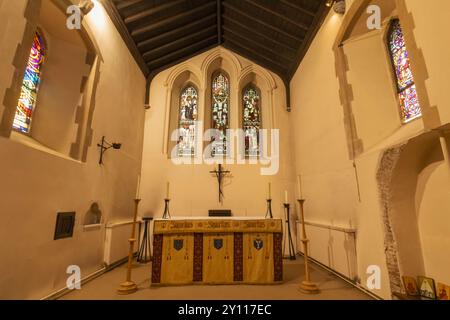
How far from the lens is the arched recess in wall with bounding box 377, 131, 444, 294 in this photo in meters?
2.29

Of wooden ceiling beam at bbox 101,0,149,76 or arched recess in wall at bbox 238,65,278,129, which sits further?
arched recess in wall at bbox 238,65,278,129

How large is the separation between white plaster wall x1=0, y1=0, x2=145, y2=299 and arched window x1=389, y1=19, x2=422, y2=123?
4370 millimetres

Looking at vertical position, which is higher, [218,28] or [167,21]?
[218,28]

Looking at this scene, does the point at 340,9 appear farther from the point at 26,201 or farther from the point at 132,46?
the point at 26,201

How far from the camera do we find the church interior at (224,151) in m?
2.19

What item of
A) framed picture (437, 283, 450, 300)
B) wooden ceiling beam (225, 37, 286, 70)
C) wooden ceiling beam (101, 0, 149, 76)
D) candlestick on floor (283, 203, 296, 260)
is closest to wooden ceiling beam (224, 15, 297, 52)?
wooden ceiling beam (225, 37, 286, 70)

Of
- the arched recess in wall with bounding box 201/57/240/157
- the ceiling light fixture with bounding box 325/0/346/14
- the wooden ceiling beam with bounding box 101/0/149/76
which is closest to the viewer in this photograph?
the ceiling light fixture with bounding box 325/0/346/14

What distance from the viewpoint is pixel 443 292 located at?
6.67 feet

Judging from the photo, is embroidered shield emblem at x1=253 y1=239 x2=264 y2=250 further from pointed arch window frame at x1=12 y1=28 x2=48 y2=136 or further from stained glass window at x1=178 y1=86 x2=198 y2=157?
pointed arch window frame at x1=12 y1=28 x2=48 y2=136

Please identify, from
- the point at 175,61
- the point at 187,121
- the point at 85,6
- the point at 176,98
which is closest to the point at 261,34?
the point at 175,61

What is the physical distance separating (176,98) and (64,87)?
2.87 meters

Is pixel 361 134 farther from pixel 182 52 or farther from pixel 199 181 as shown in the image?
pixel 182 52

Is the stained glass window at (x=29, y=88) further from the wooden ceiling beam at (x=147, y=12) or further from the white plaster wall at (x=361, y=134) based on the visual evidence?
the white plaster wall at (x=361, y=134)

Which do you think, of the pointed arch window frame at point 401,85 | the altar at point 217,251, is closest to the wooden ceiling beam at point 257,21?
→ the pointed arch window frame at point 401,85
